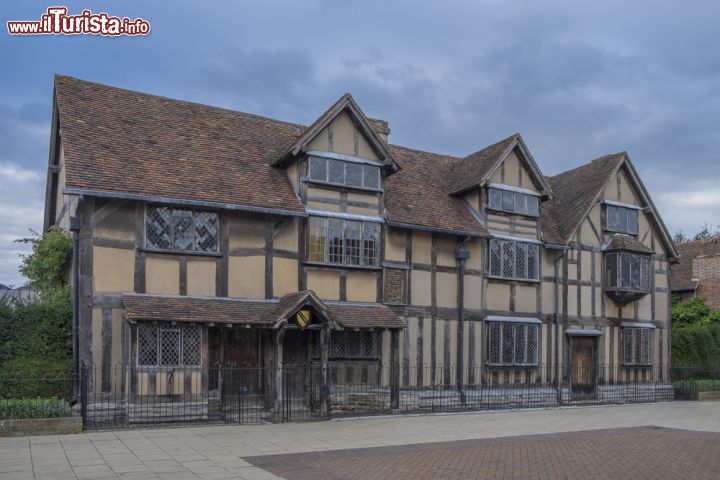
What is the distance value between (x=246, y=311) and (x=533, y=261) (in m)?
10.8

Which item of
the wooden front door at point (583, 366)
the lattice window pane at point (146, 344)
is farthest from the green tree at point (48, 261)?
the wooden front door at point (583, 366)

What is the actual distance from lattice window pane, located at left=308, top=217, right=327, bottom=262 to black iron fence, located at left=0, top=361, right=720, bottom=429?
306 centimetres

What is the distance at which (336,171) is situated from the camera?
68.8 feet

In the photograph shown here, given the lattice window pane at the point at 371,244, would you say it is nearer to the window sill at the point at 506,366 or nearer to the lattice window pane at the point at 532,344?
the window sill at the point at 506,366

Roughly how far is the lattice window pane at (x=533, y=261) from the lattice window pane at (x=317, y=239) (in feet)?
25.7

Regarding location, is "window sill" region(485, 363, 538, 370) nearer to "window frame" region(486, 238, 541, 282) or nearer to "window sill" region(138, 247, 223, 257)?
"window frame" region(486, 238, 541, 282)

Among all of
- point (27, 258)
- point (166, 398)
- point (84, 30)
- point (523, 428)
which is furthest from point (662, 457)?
point (27, 258)

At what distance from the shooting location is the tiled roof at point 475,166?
23.8m

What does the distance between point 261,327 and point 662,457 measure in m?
9.64

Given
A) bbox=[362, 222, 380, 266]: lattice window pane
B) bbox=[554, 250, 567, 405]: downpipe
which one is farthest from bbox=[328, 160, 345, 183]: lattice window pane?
bbox=[554, 250, 567, 405]: downpipe

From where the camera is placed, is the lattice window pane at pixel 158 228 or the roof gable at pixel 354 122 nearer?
the lattice window pane at pixel 158 228

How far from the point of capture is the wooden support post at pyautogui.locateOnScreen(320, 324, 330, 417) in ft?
60.3

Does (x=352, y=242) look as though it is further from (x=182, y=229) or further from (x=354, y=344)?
(x=182, y=229)

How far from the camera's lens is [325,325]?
730 inches
